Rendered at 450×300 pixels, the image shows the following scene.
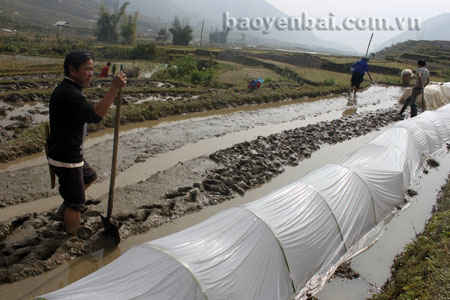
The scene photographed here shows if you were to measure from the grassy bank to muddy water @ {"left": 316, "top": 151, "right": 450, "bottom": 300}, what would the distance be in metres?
0.13

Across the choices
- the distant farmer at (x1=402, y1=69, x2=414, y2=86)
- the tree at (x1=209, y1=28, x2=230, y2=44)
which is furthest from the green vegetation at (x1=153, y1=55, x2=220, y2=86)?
the tree at (x1=209, y1=28, x2=230, y2=44)

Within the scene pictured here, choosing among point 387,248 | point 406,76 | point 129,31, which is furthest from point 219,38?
point 387,248

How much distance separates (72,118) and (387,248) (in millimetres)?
4179

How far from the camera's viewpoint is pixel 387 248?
14.1 ft

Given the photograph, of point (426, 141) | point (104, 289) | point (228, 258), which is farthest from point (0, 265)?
point (426, 141)

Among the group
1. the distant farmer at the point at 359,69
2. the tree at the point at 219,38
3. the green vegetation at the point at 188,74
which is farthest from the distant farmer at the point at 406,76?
the tree at the point at 219,38

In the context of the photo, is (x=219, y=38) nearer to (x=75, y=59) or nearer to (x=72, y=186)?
(x=75, y=59)

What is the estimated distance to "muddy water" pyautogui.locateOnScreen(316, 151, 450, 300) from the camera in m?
3.49

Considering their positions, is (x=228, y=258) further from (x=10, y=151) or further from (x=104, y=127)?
(x=104, y=127)

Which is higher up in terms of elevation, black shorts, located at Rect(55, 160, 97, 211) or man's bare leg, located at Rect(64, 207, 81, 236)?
black shorts, located at Rect(55, 160, 97, 211)

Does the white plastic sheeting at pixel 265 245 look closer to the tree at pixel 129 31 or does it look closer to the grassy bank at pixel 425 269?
the grassy bank at pixel 425 269

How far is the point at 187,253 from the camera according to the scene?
105 inches

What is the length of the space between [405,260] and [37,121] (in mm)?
8824

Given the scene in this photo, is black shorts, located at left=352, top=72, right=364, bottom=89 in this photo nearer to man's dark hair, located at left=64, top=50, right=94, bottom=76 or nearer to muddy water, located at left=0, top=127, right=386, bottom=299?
muddy water, located at left=0, top=127, right=386, bottom=299
